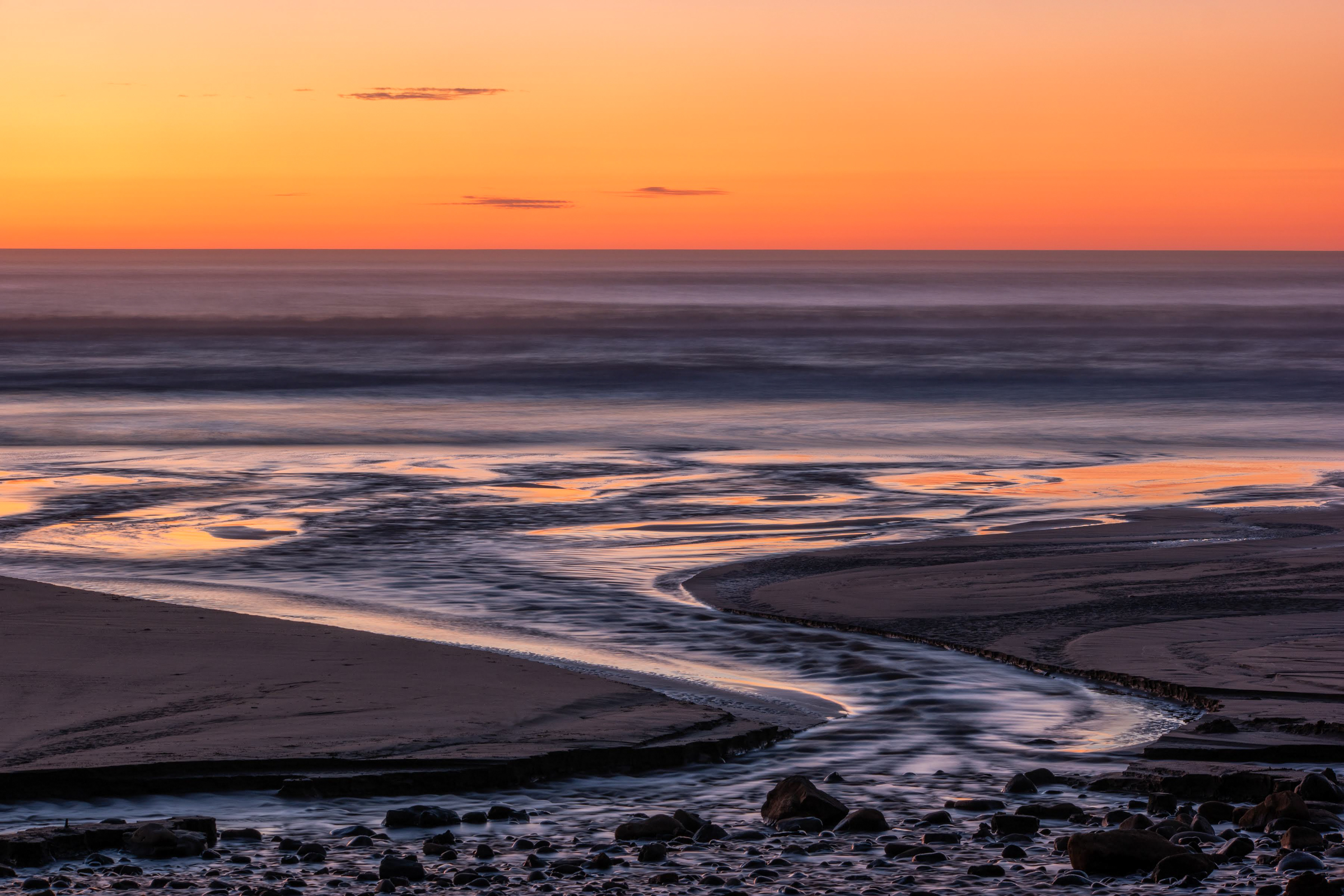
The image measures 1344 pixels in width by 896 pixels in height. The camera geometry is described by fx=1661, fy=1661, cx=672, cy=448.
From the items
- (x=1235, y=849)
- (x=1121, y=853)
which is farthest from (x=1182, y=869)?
(x=1235, y=849)

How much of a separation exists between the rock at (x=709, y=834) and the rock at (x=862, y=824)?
1.36 feet

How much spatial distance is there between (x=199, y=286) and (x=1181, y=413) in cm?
9717

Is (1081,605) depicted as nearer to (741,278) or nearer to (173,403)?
(173,403)

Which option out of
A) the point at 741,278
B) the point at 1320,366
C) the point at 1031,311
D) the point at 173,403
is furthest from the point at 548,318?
the point at 741,278

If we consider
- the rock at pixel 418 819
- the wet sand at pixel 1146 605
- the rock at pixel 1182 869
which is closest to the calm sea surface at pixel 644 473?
the wet sand at pixel 1146 605

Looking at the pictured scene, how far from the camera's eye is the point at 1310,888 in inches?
203

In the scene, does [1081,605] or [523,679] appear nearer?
[523,679]

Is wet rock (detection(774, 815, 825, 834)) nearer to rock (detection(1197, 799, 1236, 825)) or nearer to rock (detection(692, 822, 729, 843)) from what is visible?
rock (detection(692, 822, 729, 843))

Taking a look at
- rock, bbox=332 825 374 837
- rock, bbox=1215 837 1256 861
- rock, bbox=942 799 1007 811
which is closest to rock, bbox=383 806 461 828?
rock, bbox=332 825 374 837

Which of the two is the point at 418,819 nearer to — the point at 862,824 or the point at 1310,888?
the point at 862,824

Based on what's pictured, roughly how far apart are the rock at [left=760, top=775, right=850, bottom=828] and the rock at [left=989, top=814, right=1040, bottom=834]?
528 mm

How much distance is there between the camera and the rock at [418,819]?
19.4ft

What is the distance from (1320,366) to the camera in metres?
40.8

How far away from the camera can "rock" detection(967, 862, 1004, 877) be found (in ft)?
17.8
